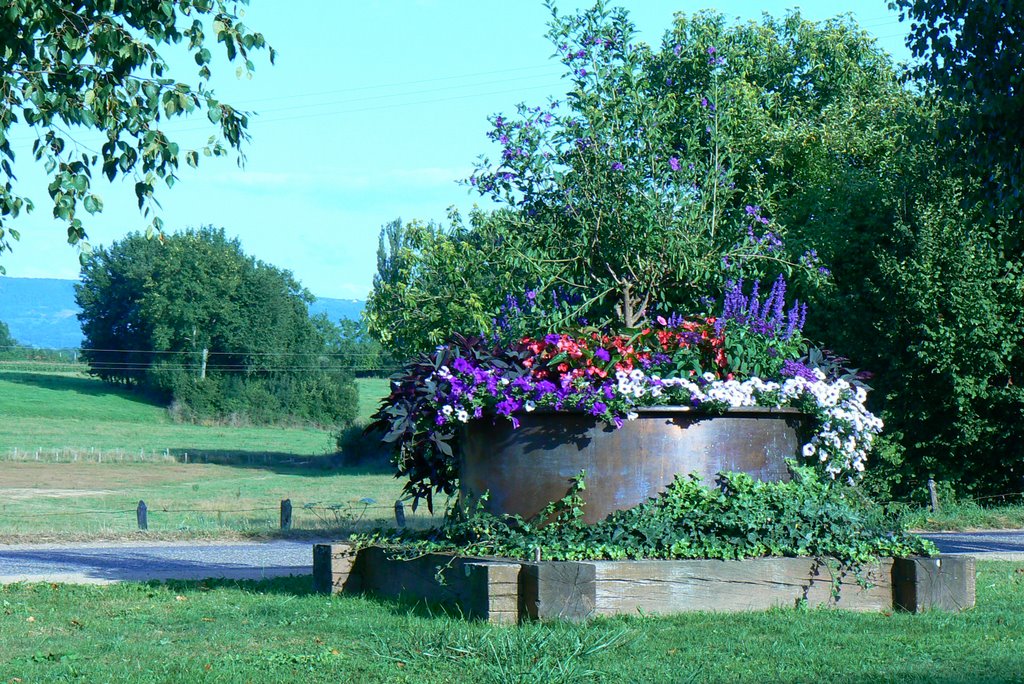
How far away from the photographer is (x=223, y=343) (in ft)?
247

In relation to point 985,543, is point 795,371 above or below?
above

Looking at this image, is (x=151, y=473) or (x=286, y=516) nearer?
(x=286, y=516)

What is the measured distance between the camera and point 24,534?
17812 mm

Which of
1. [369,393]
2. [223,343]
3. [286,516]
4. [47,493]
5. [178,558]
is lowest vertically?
[47,493]

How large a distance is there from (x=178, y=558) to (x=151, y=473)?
36644 mm

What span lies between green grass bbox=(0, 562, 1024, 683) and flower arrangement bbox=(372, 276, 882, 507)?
1.22 meters

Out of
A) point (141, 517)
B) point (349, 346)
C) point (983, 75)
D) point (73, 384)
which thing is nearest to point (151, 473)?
point (141, 517)

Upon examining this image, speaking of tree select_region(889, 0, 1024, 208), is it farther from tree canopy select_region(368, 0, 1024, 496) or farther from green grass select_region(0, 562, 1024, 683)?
green grass select_region(0, 562, 1024, 683)

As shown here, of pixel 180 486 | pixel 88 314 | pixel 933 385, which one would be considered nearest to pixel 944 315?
pixel 933 385

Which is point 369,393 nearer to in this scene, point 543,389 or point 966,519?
point 966,519

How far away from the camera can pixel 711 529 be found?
6.64 metres

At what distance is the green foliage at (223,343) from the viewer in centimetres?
7444

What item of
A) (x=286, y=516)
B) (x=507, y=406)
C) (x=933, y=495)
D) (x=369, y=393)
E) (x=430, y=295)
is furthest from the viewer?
(x=369, y=393)

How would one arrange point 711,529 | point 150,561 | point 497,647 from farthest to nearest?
point 150,561, point 711,529, point 497,647
